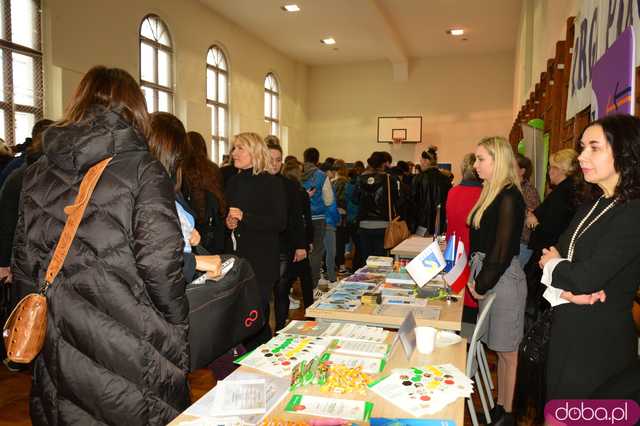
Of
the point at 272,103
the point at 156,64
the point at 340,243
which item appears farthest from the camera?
the point at 272,103

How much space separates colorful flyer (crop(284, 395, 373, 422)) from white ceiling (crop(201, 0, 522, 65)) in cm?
854

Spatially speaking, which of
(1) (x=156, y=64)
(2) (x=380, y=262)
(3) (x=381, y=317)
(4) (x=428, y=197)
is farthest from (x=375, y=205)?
(1) (x=156, y=64)

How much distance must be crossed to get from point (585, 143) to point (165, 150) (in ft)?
4.94

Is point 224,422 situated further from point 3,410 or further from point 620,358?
point 3,410

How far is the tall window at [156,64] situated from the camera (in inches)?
343

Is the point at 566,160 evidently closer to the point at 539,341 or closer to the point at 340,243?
the point at 539,341

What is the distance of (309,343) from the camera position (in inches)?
76.0

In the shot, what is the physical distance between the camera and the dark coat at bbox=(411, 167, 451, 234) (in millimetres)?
6520

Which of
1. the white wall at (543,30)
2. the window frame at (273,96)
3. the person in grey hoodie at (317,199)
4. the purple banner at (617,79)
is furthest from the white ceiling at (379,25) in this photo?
the purple banner at (617,79)

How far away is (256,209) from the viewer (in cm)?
310

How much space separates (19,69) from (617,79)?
6.89 m

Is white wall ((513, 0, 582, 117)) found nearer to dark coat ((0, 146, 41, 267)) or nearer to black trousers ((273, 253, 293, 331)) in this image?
black trousers ((273, 253, 293, 331))

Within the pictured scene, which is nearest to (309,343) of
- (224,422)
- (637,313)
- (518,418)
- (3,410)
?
(224,422)

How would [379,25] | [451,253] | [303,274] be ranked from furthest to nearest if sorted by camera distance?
[379,25], [303,274], [451,253]
